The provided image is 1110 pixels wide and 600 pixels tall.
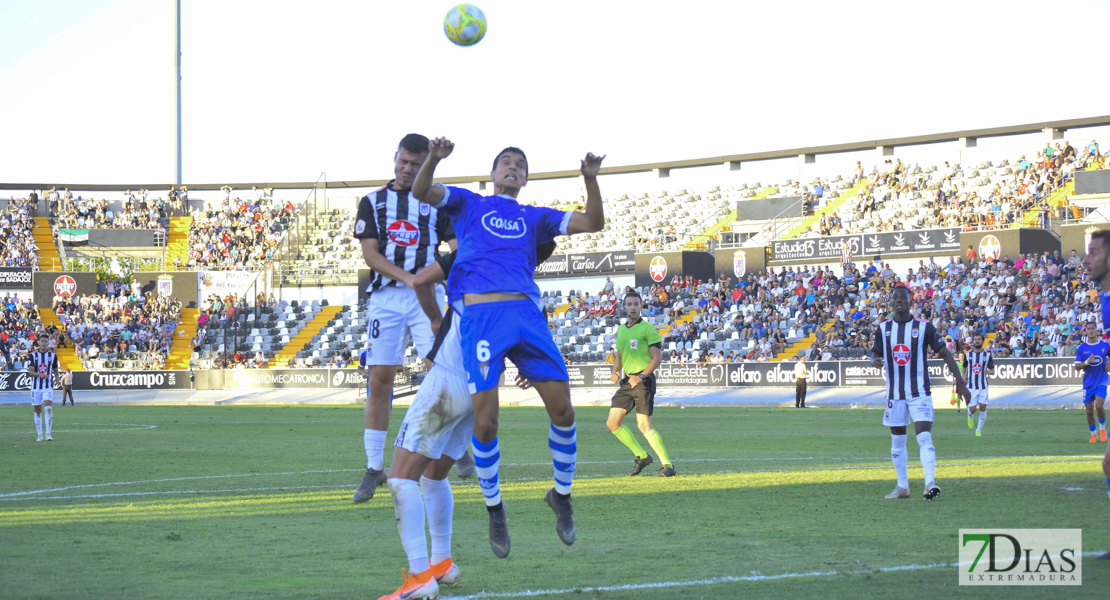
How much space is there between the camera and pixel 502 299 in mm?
6730

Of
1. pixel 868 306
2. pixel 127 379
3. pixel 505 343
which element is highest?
pixel 505 343

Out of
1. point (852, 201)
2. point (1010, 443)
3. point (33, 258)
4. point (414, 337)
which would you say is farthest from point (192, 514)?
point (33, 258)

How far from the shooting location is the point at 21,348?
48.8 metres

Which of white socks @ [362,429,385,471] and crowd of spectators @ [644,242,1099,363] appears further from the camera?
crowd of spectators @ [644,242,1099,363]

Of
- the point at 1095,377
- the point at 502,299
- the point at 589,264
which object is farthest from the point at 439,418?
the point at 589,264

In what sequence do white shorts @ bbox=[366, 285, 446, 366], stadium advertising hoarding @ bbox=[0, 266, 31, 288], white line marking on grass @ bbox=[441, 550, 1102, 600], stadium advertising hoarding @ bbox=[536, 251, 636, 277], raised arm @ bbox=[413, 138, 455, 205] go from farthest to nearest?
stadium advertising hoarding @ bbox=[0, 266, 31, 288] < stadium advertising hoarding @ bbox=[536, 251, 636, 277] < white shorts @ bbox=[366, 285, 446, 366] < raised arm @ bbox=[413, 138, 455, 205] < white line marking on grass @ bbox=[441, 550, 1102, 600]

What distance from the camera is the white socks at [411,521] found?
5770 mm

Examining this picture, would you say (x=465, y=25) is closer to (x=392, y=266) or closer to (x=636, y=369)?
(x=392, y=266)

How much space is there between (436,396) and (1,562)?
125 inches

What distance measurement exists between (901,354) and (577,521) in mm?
4452

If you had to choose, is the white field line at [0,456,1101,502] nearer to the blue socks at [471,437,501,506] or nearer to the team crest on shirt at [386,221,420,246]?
the team crest on shirt at [386,221,420,246]

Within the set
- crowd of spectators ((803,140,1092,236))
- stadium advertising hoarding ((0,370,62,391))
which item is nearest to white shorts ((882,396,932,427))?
crowd of spectators ((803,140,1092,236))

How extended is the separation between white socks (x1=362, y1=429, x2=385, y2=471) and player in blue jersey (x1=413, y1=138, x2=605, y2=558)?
238 centimetres

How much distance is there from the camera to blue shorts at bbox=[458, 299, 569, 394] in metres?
6.48
